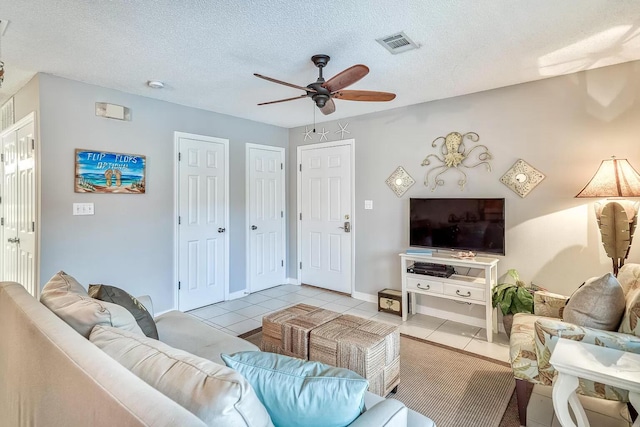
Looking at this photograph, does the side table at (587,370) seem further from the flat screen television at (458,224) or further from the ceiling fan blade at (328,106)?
the ceiling fan blade at (328,106)

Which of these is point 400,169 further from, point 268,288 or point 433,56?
point 268,288

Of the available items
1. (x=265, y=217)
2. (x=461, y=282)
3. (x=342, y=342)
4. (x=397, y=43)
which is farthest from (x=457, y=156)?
(x=265, y=217)

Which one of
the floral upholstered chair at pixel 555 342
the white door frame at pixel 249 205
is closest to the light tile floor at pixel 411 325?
the floral upholstered chair at pixel 555 342

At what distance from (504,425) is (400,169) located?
9.27 ft

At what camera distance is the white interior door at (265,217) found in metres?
4.85

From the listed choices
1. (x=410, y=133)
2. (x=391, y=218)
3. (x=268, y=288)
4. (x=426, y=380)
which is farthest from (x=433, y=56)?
(x=268, y=288)

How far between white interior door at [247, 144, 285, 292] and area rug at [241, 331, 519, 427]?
2529 mm

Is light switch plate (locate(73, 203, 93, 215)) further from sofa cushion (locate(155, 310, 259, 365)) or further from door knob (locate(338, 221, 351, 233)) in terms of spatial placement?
door knob (locate(338, 221, 351, 233))

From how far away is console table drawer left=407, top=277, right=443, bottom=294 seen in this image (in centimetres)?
352

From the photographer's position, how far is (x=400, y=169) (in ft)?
13.7

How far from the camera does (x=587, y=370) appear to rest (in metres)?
1.45

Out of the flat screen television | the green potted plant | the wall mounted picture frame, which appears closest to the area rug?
the green potted plant

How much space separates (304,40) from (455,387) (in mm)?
2696

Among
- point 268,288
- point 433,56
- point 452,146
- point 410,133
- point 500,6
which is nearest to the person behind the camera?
point 500,6
